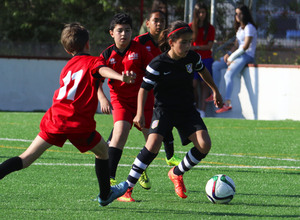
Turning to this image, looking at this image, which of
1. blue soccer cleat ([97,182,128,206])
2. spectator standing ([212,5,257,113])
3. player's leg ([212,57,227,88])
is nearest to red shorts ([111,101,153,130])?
blue soccer cleat ([97,182,128,206])

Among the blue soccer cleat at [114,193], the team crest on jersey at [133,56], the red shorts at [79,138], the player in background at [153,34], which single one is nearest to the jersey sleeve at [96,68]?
the red shorts at [79,138]

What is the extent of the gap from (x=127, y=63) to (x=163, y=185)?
1295 millimetres

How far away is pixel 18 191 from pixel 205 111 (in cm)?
1002

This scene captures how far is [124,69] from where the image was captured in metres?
6.98

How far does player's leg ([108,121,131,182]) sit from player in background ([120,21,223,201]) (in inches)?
17.5

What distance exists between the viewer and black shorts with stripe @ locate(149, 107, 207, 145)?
6316 millimetres

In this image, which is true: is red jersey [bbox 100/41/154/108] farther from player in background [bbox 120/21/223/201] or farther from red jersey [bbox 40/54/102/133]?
red jersey [bbox 40/54/102/133]

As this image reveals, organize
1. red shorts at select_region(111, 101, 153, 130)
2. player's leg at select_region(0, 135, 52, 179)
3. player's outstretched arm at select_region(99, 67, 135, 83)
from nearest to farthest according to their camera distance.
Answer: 1. player's outstretched arm at select_region(99, 67, 135, 83)
2. player's leg at select_region(0, 135, 52, 179)
3. red shorts at select_region(111, 101, 153, 130)

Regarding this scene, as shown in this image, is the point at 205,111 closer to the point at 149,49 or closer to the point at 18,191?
the point at 149,49

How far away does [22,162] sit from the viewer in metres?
5.46

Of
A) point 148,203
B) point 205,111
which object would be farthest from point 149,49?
point 205,111

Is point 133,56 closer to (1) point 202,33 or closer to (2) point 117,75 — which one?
(2) point 117,75

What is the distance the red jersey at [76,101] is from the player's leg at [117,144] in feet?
3.98

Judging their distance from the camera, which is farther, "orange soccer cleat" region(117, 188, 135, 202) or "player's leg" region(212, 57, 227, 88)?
"player's leg" region(212, 57, 227, 88)
